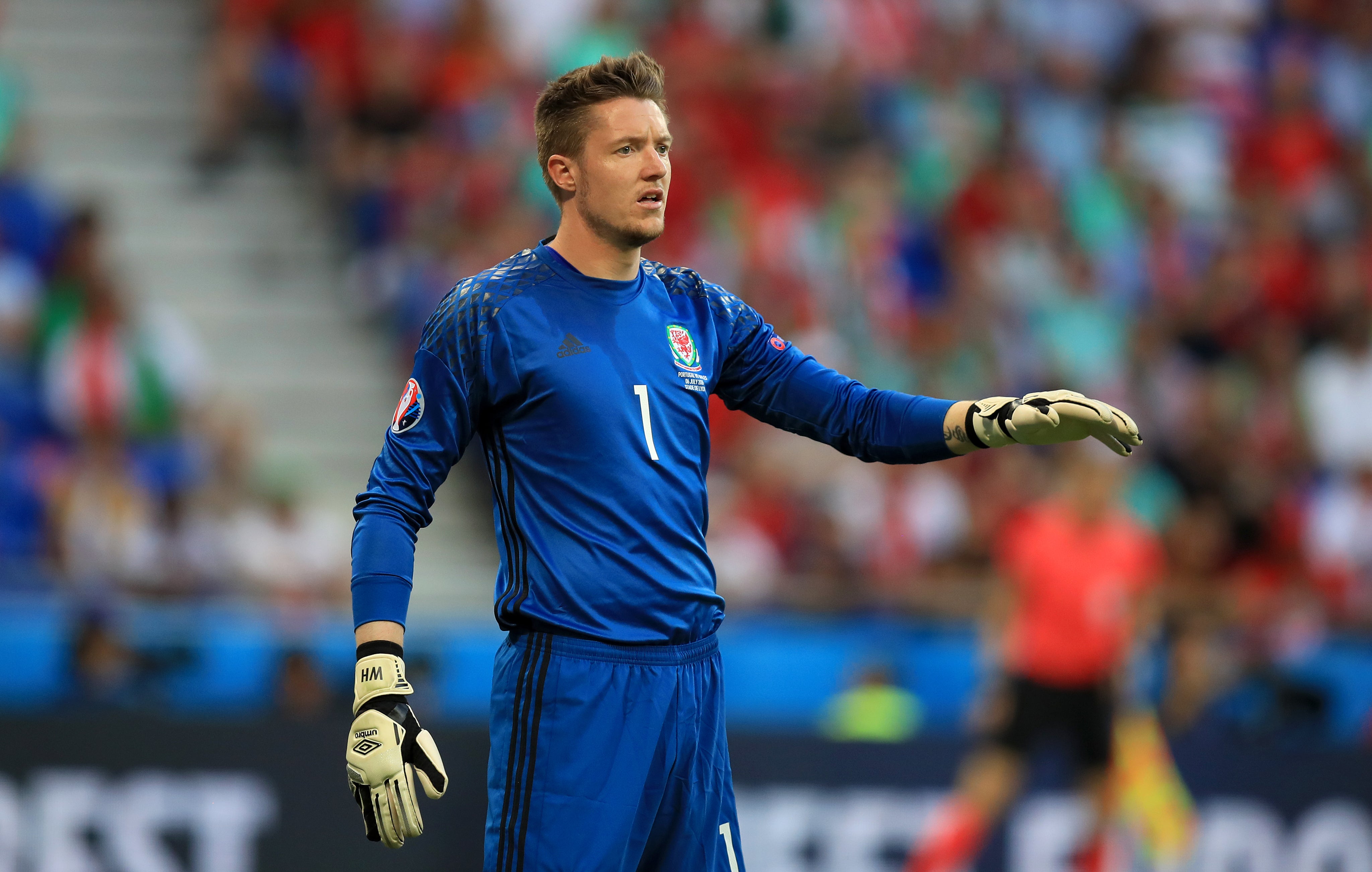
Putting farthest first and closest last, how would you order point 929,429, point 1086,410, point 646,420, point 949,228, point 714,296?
1. point 949,228
2. point 714,296
3. point 929,429
4. point 646,420
5. point 1086,410

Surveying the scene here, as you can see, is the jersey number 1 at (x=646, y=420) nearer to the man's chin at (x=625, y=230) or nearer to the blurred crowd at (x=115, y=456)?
the man's chin at (x=625, y=230)

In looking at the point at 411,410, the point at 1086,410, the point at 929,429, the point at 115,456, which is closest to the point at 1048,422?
the point at 1086,410

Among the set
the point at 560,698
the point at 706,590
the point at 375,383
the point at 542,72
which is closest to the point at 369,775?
the point at 560,698

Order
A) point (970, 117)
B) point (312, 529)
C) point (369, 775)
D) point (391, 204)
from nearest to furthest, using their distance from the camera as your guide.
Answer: point (369, 775), point (312, 529), point (391, 204), point (970, 117)

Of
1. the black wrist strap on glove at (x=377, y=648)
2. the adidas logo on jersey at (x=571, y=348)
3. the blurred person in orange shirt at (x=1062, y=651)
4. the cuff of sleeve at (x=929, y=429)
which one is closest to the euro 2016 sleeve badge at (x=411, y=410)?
the adidas logo on jersey at (x=571, y=348)

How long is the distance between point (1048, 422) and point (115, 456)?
6.43 metres

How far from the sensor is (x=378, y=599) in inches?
148

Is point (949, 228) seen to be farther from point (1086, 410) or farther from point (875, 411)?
point (1086, 410)

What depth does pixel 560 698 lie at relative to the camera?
12.7 ft

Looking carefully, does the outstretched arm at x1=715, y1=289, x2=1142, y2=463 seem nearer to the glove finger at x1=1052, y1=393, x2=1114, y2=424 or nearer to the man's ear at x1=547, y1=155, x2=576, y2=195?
the glove finger at x1=1052, y1=393, x2=1114, y2=424

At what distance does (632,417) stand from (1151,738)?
5.64 m

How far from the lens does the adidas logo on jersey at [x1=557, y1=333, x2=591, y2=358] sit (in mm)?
3926

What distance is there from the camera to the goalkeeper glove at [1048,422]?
3842 millimetres

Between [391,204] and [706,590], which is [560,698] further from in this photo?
[391,204]
